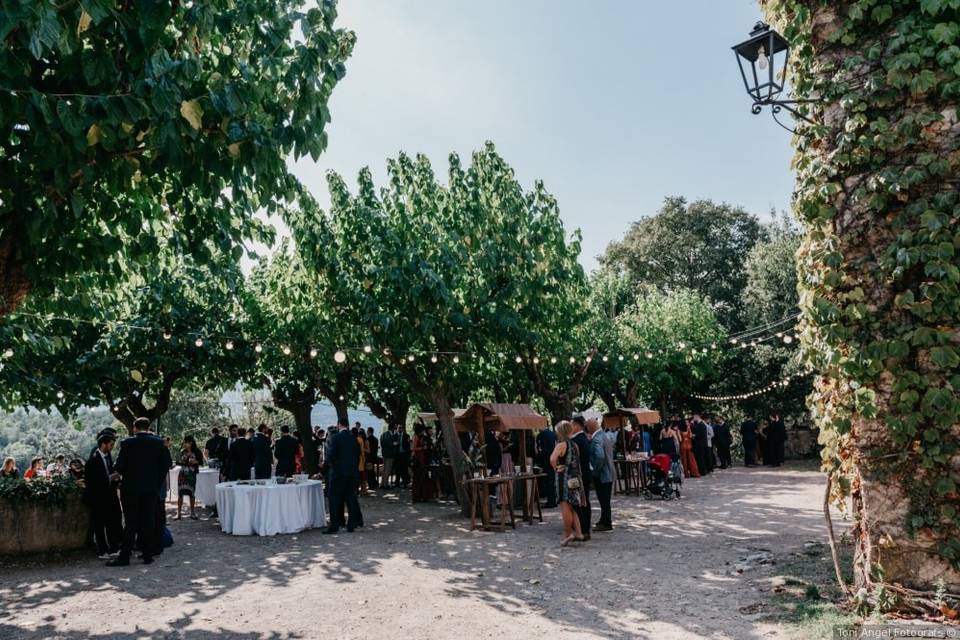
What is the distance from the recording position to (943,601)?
519 centimetres

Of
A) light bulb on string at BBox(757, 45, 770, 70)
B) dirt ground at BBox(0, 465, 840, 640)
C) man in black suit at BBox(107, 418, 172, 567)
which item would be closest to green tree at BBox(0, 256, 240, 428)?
dirt ground at BBox(0, 465, 840, 640)

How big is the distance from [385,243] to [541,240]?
10.8 ft

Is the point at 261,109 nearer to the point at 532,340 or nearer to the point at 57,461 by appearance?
the point at 532,340

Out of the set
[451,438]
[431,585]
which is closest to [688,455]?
[451,438]

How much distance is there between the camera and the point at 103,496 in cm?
974

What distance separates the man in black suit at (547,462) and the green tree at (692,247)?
26079mm

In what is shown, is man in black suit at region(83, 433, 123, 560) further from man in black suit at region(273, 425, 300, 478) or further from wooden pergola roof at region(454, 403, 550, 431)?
wooden pergola roof at region(454, 403, 550, 431)

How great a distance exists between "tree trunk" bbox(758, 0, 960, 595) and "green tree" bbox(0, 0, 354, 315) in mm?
4298

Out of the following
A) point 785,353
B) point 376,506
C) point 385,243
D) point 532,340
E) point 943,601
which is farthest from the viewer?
point 785,353

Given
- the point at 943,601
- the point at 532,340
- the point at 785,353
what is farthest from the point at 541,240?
the point at 785,353

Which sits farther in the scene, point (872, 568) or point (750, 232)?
point (750, 232)

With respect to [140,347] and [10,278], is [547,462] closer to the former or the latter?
[10,278]

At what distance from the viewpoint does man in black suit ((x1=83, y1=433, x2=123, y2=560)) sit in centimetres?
968

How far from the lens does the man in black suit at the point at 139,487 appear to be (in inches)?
353
